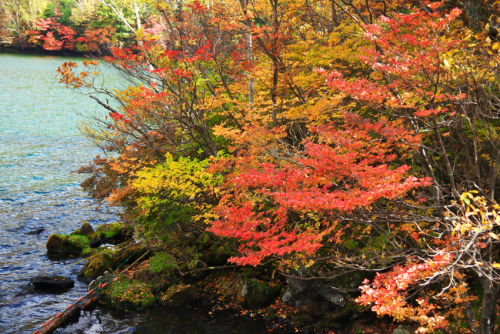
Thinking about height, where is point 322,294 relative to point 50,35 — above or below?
below

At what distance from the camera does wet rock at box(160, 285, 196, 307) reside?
9320mm

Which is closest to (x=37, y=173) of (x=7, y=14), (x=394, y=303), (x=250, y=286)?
(x=250, y=286)

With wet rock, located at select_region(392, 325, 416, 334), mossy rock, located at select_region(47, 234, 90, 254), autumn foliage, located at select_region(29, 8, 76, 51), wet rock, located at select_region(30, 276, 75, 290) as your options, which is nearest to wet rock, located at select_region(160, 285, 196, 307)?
wet rock, located at select_region(30, 276, 75, 290)

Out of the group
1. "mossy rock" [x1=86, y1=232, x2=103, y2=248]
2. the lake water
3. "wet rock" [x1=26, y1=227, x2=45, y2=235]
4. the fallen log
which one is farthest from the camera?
"wet rock" [x1=26, y1=227, x2=45, y2=235]

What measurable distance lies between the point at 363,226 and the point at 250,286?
3.26 metres

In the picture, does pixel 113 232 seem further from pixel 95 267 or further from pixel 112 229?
pixel 95 267

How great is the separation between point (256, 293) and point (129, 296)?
337 centimetres

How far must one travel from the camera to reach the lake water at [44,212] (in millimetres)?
8469

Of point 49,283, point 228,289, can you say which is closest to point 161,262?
point 228,289

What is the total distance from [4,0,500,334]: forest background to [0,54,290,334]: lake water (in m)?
1.71

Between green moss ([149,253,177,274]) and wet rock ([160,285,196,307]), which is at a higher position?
green moss ([149,253,177,274])

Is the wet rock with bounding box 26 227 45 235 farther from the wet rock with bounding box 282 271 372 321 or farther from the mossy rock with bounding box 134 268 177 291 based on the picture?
the wet rock with bounding box 282 271 372 321

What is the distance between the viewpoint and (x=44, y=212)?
50.1 ft

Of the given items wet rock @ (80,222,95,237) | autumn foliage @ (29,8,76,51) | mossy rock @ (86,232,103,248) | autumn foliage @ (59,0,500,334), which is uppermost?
autumn foliage @ (29,8,76,51)
